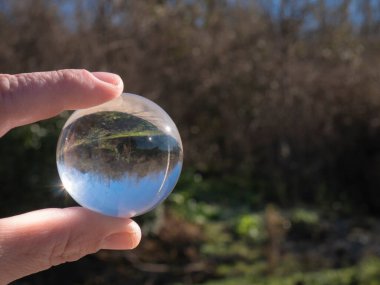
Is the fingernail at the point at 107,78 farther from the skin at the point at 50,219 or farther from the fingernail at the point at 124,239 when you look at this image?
the fingernail at the point at 124,239

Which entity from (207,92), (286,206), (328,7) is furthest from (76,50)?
(328,7)

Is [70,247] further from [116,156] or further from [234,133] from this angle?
[234,133]

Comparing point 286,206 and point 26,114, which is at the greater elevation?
point 26,114

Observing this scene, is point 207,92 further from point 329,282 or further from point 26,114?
point 26,114

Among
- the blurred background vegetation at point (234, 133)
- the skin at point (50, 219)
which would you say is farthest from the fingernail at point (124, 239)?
the blurred background vegetation at point (234, 133)

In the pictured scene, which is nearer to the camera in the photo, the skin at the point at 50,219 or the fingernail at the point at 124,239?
the skin at the point at 50,219

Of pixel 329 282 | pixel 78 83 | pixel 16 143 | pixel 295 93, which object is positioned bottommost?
pixel 329 282
